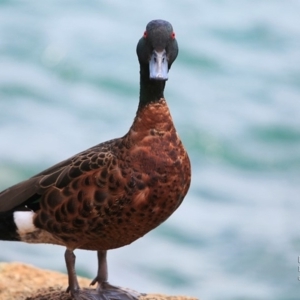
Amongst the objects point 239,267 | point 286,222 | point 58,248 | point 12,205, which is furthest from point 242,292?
point 12,205

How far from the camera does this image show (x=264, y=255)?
687 cm

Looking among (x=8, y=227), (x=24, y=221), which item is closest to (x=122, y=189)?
(x=24, y=221)

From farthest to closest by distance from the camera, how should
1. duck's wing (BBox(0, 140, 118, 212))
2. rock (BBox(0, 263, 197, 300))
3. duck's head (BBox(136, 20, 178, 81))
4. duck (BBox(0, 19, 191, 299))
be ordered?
rock (BBox(0, 263, 197, 300)) → duck's wing (BBox(0, 140, 118, 212)) → duck (BBox(0, 19, 191, 299)) → duck's head (BBox(136, 20, 178, 81))

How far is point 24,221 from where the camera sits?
3412 millimetres

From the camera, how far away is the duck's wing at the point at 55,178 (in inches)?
132

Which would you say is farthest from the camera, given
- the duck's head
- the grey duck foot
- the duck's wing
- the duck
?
the grey duck foot

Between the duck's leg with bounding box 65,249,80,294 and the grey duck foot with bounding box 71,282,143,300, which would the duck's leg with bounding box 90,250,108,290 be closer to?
the grey duck foot with bounding box 71,282,143,300

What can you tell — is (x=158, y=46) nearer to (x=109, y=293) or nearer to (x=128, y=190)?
(x=128, y=190)

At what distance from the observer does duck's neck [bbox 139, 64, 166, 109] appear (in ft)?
10.7

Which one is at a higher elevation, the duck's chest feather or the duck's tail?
the duck's chest feather

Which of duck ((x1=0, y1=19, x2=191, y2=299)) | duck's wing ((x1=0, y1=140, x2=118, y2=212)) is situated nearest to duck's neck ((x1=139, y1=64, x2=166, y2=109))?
duck ((x1=0, y1=19, x2=191, y2=299))

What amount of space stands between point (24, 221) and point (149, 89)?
64cm

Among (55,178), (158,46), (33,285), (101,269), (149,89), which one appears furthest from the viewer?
(33,285)

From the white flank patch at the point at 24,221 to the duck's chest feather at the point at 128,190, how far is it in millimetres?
76
